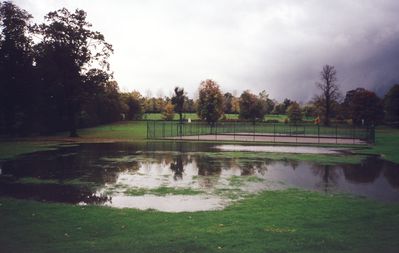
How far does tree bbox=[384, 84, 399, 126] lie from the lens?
80688mm

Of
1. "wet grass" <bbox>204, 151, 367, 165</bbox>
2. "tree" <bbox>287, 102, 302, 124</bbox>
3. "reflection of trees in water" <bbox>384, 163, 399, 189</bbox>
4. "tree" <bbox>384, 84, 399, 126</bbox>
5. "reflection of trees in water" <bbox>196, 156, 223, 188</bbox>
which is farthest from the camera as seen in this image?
"tree" <bbox>287, 102, 302, 124</bbox>

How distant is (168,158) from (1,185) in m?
12.6

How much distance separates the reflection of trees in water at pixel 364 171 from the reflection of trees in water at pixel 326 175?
25.2 inches

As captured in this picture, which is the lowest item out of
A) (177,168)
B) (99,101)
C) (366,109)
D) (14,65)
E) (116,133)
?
(177,168)

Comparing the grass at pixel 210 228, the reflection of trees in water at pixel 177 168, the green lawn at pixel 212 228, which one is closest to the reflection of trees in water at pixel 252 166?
the reflection of trees in water at pixel 177 168

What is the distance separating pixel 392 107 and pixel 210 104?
3920 centimetres

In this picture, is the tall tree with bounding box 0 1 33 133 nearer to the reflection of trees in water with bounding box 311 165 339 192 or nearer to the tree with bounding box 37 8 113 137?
the tree with bounding box 37 8 113 137

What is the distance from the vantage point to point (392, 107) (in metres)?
81.2

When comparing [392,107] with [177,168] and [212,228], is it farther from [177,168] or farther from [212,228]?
[212,228]

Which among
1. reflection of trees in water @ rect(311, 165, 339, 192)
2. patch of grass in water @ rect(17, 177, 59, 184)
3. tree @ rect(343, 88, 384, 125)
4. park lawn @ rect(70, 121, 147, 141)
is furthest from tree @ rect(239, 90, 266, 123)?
patch of grass in water @ rect(17, 177, 59, 184)

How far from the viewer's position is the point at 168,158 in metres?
27.6

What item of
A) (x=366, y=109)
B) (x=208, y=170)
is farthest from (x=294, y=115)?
(x=208, y=170)

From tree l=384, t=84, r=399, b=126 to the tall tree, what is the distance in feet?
230

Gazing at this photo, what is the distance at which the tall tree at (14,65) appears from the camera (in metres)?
46.7
